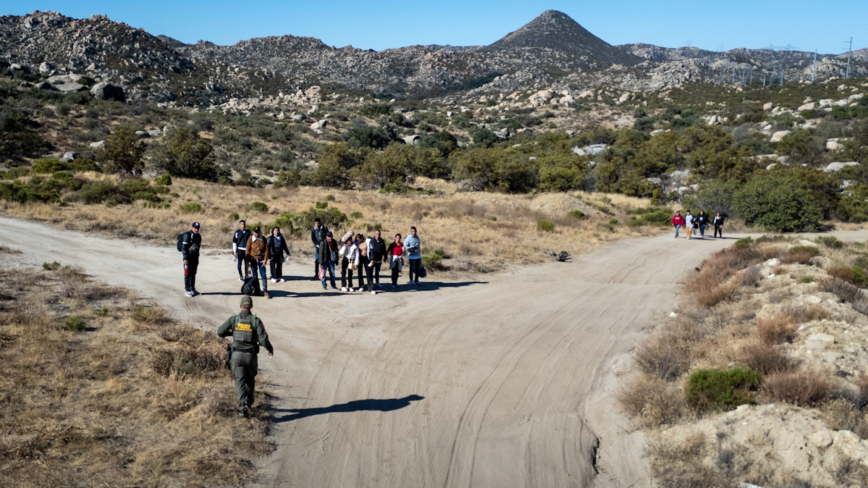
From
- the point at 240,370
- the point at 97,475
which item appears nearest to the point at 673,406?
the point at 240,370

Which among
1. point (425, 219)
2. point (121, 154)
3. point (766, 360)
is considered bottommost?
point (766, 360)

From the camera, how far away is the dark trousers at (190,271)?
1296cm

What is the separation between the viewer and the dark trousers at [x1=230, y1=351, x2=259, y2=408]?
7195 millimetres

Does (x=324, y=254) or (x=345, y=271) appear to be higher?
(x=324, y=254)

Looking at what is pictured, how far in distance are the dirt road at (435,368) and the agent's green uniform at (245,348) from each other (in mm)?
725

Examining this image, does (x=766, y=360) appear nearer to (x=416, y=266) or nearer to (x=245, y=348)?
(x=245, y=348)

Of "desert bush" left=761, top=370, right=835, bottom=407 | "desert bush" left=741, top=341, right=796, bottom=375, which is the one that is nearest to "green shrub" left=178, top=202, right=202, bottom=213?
"desert bush" left=741, top=341, right=796, bottom=375

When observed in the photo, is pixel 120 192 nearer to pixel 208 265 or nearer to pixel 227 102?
pixel 208 265

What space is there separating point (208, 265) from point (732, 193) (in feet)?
120

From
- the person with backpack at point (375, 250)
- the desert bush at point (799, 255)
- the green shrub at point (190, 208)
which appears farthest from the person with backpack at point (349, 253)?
the green shrub at point (190, 208)

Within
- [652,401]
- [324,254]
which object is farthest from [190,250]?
[652,401]

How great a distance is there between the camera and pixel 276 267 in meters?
15.4

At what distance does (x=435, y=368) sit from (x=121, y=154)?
40.0 m

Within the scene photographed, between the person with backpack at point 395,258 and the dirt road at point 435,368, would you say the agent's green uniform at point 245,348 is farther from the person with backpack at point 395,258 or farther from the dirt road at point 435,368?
the person with backpack at point 395,258
